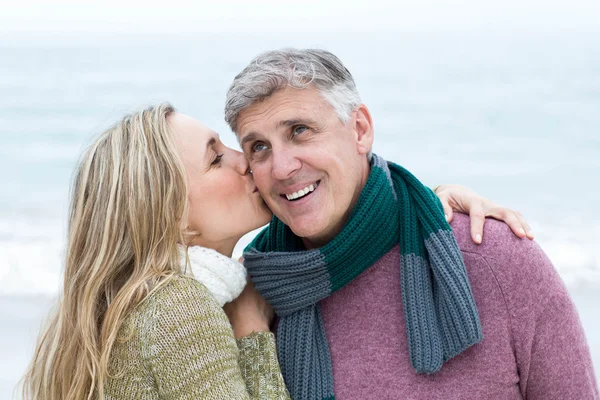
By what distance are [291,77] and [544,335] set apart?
1.00 m

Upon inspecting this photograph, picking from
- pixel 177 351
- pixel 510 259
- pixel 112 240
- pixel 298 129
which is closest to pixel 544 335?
pixel 510 259

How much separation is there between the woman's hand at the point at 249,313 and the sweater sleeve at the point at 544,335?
0.71 metres

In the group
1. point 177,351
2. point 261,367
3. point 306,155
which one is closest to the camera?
point 177,351

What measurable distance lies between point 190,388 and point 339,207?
725mm

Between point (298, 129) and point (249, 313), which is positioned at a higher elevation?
point (298, 129)

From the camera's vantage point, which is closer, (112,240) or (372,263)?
(112,240)

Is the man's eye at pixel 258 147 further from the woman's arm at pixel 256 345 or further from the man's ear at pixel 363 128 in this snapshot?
the woman's arm at pixel 256 345

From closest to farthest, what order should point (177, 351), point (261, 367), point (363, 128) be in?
point (177, 351)
point (261, 367)
point (363, 128)

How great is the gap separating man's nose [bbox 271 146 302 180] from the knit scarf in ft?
0.70

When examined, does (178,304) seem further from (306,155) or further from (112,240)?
(306,155)

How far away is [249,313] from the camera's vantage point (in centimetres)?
247

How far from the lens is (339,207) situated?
2.45 m

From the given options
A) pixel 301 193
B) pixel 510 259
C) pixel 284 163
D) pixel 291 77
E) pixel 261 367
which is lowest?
pixel 261 367

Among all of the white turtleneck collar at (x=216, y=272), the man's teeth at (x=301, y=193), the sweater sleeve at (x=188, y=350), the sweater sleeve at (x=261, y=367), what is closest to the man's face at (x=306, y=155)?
the man's teeth at (x=301, y=193)
